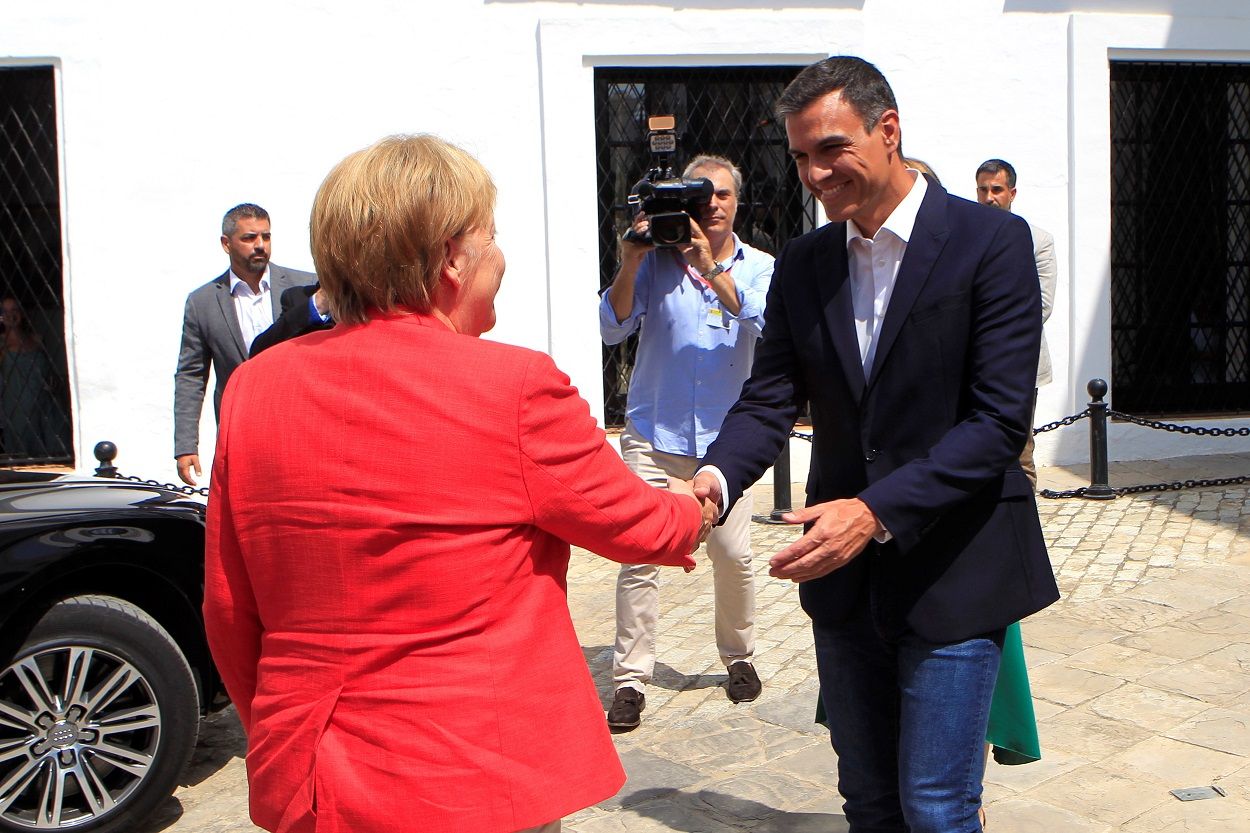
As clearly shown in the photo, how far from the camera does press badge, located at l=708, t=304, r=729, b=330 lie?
17.5 feet

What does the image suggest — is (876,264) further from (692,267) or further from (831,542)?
(692,267)

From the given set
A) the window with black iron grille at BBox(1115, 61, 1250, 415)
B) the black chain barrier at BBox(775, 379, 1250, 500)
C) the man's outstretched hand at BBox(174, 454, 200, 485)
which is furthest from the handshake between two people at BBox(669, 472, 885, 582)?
the window with black iron grille at BBox(1115, 61, 1250, 415)

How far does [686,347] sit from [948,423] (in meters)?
2.58

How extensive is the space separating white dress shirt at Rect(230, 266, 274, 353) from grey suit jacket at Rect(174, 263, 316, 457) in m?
0.03

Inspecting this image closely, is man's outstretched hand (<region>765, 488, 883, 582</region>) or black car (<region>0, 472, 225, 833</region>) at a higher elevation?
man's outstretched hand (<region>765, 488, 883, 582</region>)

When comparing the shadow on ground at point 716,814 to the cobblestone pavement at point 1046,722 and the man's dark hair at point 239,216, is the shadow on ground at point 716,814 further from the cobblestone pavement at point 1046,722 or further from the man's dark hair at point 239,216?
the man's dark hair at point 239,216

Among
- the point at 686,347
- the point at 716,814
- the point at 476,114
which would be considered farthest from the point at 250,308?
the point at 476,114

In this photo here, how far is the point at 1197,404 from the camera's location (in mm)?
11180

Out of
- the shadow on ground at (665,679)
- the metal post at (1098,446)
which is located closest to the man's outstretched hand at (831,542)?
the shadow on ground at (665,679)

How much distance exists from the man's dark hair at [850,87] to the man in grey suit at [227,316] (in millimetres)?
3979

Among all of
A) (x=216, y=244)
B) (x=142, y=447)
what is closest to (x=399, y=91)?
(x=216, y=244)

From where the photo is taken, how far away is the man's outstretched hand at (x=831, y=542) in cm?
268

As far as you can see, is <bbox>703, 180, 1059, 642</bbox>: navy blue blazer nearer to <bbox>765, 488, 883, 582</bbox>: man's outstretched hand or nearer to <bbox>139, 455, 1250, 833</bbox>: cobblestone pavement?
<bbox>765, 488, 883, 582</bbox>: man's outstretched hand

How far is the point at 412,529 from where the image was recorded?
212cm
